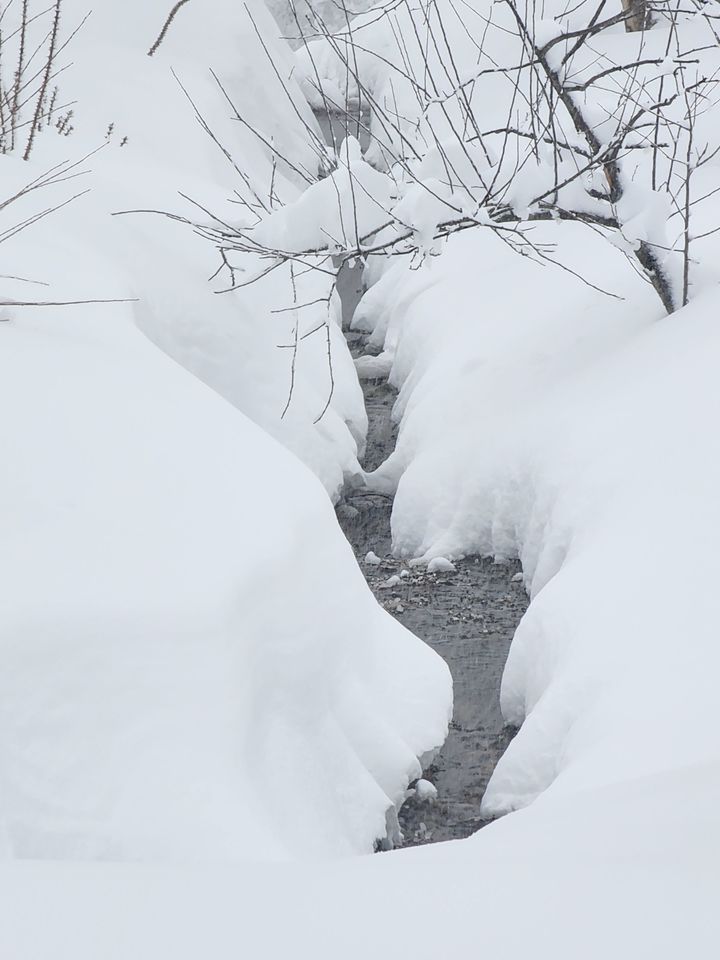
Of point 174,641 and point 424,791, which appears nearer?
point 174,641

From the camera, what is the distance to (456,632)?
431 cm

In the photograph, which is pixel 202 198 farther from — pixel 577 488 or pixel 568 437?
pixel 577 488

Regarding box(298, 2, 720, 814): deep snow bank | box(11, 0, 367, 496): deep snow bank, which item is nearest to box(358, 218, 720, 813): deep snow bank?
box(298, 2, 720, 814): deep snow bank

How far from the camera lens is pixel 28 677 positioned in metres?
1.93

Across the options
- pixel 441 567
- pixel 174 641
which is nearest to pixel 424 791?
pixel 174 641

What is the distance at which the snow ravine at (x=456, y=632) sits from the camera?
10.4 ft

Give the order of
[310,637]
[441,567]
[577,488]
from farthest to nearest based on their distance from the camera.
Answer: [441,567], [577,488], [310,637]

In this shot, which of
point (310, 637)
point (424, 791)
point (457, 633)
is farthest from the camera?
point (457, 633)

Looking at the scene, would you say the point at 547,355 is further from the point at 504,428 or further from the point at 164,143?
the point at 164,143

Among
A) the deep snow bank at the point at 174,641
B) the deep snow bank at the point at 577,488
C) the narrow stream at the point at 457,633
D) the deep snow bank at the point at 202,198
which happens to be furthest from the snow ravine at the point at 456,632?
the deep snow bank at the point at 202,198

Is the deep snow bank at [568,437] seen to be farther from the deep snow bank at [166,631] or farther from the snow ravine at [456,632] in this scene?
the deep snow bank at [166,631]

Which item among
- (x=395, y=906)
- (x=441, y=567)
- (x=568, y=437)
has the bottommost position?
(x=441, y=567)

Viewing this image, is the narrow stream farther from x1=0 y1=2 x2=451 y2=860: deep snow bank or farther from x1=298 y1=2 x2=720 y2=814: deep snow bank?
x1=0 y1=2 x2=451 y2=860: deep snow bank

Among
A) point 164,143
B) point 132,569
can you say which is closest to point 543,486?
point 132,569
